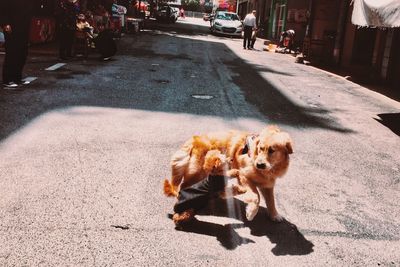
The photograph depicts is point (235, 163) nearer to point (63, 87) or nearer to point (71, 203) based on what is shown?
point (71, 203)

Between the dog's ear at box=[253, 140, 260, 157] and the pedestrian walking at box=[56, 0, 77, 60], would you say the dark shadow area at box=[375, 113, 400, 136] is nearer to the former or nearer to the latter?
the dog's ear at box=[253, 140, 260, 157]

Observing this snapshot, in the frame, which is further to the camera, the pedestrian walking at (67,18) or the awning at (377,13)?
the pedestrian walking at (67,18)

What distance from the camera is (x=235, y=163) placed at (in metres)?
4.05

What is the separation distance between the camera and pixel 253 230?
409 cm

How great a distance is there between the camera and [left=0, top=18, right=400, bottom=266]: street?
3.70m

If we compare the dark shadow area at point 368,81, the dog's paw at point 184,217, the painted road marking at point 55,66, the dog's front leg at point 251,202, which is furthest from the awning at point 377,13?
the painted road marking at point 55,66

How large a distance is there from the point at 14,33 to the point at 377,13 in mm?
8975

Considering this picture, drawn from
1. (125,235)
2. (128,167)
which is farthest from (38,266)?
(128,167)

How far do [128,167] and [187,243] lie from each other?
197 cm

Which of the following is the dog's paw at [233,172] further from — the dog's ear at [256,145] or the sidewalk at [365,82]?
the sidewalk at [365,82]

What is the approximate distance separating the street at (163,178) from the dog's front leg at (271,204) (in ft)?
0.26

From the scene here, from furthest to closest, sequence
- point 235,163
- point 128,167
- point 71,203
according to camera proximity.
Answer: point 128,167 → point 71,203 → point 235,163

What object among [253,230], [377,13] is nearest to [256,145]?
[253,230]

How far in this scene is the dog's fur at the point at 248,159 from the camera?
142 inches
